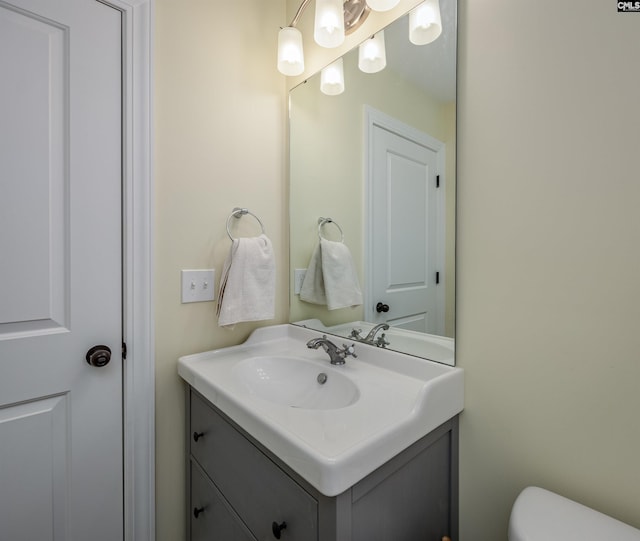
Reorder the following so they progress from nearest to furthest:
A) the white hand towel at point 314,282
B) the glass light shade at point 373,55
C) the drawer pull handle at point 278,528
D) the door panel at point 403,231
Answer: the drawer pull handle at point 278,528, the door panel at point 403,231, the glass light shade at point 373,55, the white hand towel at point 314,282

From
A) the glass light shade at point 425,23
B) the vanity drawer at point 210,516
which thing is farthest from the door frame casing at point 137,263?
the glass light shade at point 425,23

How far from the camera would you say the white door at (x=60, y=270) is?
0.86 m

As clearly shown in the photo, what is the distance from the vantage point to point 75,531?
95cm

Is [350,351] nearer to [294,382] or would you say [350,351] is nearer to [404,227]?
[294,382]

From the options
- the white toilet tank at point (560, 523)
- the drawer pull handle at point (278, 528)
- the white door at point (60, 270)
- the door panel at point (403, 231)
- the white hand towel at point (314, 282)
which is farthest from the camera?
the white hand towel at point (314, 282)

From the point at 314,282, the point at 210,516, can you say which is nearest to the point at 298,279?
the point at 314,282

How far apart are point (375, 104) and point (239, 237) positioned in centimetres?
69

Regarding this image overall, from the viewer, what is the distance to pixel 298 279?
1397 mm

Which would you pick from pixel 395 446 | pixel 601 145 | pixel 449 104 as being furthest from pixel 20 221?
pixel 601 145

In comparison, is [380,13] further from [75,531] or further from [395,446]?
[75,531]

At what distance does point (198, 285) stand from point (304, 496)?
0.77m

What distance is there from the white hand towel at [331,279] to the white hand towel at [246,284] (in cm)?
20

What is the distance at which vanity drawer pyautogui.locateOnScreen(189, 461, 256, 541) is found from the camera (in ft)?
2.86

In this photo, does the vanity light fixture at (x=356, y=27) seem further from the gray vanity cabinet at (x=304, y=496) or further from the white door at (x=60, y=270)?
the gray vanity cabinet at (x=304, y=496)
